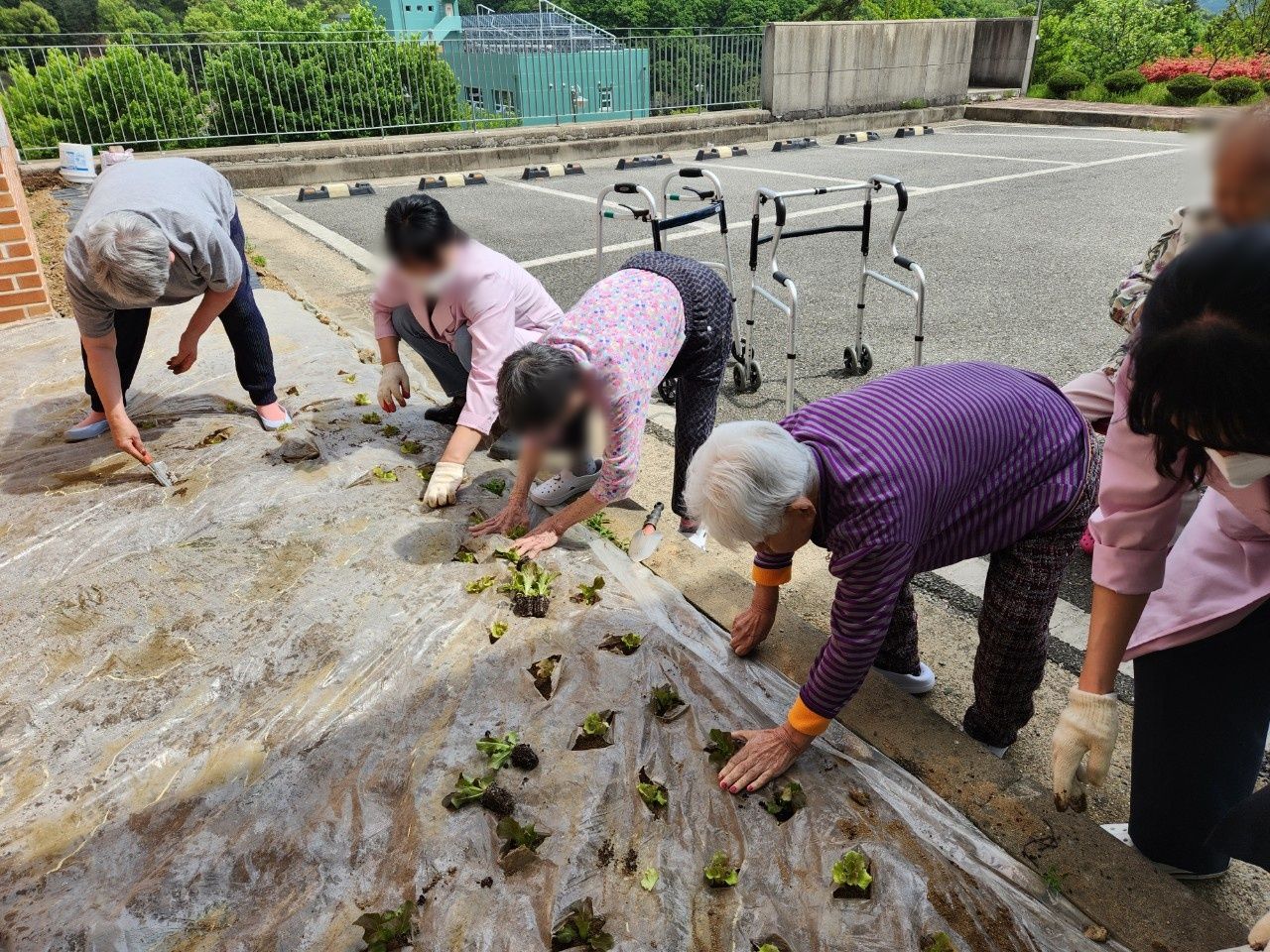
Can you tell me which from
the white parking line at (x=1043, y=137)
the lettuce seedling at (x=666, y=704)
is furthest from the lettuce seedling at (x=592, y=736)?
the white parking line at (x=1043, y=137)

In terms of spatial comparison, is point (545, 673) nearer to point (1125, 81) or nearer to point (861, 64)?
point (861, 64)

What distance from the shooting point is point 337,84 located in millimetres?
14320

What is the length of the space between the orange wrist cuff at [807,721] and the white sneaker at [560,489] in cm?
167

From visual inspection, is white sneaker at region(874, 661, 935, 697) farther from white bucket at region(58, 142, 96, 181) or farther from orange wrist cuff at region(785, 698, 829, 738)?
white bucket at region(58, 142, 96, 181)

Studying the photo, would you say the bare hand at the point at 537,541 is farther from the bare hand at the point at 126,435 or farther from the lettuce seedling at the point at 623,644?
the bare hand at the point at 126,435

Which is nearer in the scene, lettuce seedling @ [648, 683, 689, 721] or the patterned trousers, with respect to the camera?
the patterned trousers

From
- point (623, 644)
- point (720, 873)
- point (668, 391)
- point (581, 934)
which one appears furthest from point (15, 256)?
point (720, 873)

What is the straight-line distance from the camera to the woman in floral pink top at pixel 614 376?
2412 millimetres

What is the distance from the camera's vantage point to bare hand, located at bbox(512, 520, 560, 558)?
296cm

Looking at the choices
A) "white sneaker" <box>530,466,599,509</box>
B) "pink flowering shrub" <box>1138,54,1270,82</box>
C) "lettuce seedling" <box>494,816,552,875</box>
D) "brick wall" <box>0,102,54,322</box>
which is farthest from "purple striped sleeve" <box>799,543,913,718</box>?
"pink flowering shrub" <box>1138,54,1270,82</box>

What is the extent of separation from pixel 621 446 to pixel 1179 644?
5.21ft

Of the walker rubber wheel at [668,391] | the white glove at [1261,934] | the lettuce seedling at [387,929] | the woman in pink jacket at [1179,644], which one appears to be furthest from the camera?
the walker rubber wheel at [668,391]

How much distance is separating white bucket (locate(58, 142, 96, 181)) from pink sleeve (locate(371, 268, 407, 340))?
8.49m

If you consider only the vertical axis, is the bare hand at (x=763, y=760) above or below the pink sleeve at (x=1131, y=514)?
below
